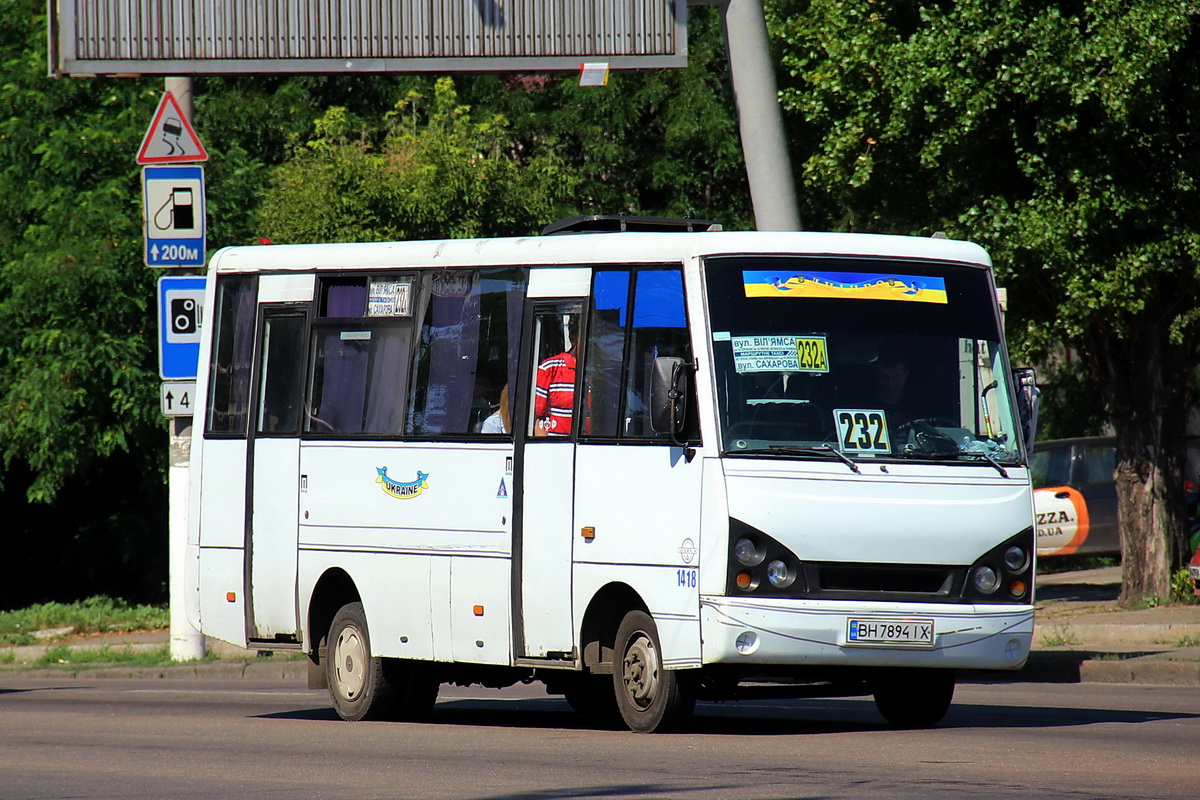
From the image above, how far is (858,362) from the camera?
1112 centimetres

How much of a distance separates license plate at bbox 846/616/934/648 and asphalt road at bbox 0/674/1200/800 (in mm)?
524

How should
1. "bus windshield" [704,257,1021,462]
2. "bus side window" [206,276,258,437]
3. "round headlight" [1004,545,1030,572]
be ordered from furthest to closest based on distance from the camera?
"bus side window" [206,276,258,437] → "round headlight" [1004,545,1030,572] → "bus windshield" [704,257,1021,462]

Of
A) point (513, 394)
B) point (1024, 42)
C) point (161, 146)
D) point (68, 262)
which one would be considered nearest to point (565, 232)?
point (513, 394)

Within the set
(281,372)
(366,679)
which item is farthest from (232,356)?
(366,679)

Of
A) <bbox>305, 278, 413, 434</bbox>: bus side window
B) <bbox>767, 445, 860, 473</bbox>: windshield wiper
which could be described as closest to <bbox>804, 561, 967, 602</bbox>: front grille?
<bbox>767, 445, 860, 473</bbox>: windshield wiper

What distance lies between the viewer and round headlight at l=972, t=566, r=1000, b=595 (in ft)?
36.1

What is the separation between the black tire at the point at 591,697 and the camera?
1289 cm

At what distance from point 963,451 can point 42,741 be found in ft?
18.1

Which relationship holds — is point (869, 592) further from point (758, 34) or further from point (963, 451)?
point (758, 34)

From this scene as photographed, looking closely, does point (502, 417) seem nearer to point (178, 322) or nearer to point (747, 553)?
point (747, 553)

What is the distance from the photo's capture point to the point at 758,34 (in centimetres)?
1644

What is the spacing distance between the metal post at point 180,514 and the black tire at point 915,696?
7.49 meters

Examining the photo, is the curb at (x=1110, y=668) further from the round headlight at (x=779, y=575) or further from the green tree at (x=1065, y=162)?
the round headlight at (x=779, y=575)

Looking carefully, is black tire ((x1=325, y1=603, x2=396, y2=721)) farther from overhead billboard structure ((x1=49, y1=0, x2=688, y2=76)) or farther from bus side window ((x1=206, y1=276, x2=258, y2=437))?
overhead billboard structure ((x1=49, y1=0, x2=688, y2=76))
